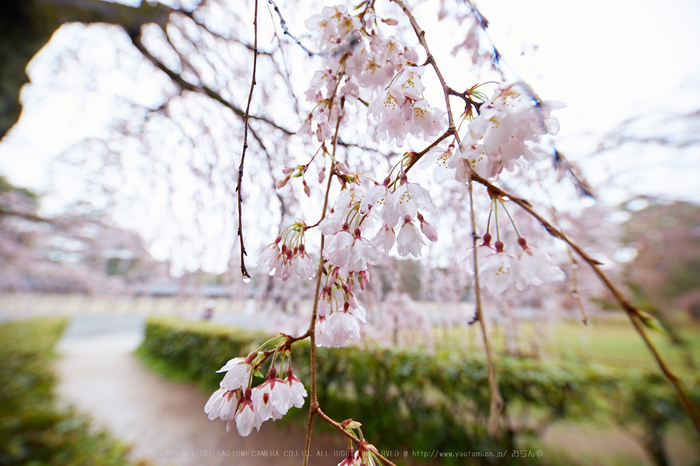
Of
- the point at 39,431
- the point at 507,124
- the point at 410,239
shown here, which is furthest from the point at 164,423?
the point at 507,124

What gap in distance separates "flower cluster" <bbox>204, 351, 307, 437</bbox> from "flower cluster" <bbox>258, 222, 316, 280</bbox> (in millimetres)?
192

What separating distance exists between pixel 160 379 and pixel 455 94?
6.57 metres

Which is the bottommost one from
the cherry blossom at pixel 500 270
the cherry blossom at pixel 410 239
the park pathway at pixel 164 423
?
the park pathway at pixel 164 423

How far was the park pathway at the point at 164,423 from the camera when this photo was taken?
2.82 m

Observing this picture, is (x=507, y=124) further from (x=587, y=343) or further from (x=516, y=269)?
(x=587, y=343)

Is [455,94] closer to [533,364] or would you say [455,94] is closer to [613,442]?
[533,364]

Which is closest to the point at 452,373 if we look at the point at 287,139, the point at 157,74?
the point at 287,139

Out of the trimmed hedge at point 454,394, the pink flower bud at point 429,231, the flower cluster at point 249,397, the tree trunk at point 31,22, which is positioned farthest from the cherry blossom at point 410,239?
the tree trunk at point 31,22

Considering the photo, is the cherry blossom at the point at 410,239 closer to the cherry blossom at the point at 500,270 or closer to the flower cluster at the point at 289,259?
the cherry blossom at the point at 500,270

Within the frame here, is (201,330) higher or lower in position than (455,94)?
lower

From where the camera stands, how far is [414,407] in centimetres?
267

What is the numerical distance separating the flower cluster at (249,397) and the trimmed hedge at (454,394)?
64.7 inches

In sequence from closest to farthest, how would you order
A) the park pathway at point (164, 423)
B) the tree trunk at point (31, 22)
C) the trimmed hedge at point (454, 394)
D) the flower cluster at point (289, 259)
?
1. the flower cluster at point (289, 259)
2. the tree trunk at point (31, 22)
3. the trimmed hedge at point (454, 394)
4. the park pathway at point (164, 423)

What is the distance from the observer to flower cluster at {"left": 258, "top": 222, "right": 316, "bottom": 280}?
2.15 ft
